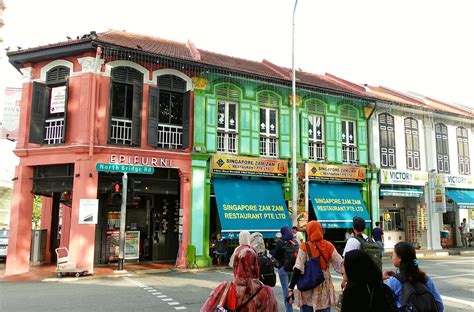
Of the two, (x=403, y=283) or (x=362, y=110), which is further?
(x=362, y=110)

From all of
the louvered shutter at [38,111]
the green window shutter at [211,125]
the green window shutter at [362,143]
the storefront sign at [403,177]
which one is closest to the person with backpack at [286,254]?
the green window shutter at [211,125]

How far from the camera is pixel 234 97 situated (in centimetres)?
1847

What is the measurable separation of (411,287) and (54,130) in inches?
610

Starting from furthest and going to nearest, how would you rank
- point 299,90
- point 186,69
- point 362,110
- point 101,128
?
point 362,110 < point 299,90 < point 186,69 < point 101,128

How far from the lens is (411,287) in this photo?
3.58m

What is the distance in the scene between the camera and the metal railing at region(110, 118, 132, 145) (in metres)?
16.1

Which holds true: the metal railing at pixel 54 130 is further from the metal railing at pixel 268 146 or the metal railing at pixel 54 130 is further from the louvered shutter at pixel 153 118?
the metal railing at pixel 268 146

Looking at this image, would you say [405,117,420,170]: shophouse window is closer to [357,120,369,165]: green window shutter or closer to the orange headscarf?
[357,120,369,165]: green window shutter

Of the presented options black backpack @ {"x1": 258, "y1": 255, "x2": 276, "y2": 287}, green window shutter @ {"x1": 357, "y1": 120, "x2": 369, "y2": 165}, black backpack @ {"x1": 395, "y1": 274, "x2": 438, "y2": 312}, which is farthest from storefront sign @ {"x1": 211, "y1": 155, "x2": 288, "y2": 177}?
black backpack @ {"x1": 395, "y1": 274, "x2": 438, "y2": 312}

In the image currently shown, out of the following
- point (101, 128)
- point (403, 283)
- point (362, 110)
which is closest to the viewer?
point (403, 283)

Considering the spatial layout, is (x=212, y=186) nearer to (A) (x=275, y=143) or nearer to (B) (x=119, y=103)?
(A) (x=275, y=143)

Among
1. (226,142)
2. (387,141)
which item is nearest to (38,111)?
(226,142)

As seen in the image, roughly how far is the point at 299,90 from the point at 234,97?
345cm

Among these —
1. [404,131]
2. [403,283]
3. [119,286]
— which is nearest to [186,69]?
[119,286]
